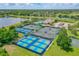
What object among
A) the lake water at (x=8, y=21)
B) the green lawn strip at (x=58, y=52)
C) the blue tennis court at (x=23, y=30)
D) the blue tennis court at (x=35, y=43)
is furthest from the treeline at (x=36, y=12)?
the green lawn strip at (x=58, y=52)

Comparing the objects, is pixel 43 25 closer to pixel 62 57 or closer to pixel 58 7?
pixel 58 7

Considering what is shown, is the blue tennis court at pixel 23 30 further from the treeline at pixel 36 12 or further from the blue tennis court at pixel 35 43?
the treeline at pixel 36 12

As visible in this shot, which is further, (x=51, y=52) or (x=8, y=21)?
(x=8, y=21)

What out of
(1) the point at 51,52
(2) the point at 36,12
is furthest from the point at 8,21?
(1) the point at 51,52

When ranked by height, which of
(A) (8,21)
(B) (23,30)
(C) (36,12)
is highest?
(C) (36,12)

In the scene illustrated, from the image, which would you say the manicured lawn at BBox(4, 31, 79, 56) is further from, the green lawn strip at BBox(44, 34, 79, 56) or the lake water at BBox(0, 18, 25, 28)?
the lake water at BBox(0, 18, 25, 28)

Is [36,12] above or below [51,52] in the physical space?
above

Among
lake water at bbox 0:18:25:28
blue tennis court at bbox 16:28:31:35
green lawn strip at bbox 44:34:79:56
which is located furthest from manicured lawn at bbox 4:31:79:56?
lake water at bbox 0:18:25:28

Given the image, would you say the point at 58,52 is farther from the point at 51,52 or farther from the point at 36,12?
the point at 36,12
